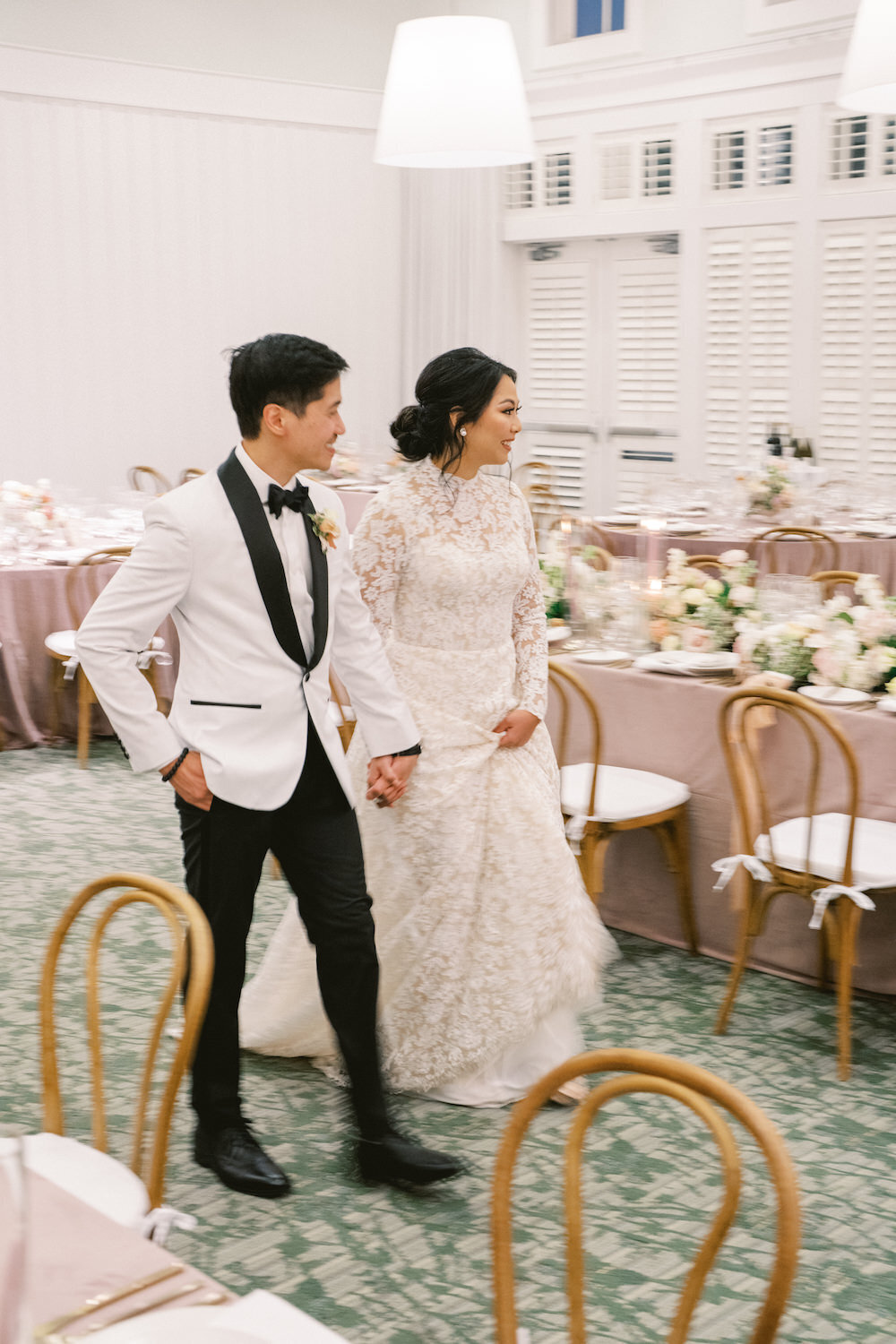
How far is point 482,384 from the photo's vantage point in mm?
2859

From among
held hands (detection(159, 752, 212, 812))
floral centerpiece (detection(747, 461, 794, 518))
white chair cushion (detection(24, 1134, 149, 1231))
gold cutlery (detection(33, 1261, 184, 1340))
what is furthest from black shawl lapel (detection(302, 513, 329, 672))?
floral centerpiece (detection(747, 461, 794, 518))

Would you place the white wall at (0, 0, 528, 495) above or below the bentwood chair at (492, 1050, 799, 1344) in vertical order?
above

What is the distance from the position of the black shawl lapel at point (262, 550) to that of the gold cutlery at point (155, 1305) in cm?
129

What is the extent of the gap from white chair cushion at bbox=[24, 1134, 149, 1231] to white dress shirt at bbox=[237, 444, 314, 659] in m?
0.92

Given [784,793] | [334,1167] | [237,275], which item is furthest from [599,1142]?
[237,275]

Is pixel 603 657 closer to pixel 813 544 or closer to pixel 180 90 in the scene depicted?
pixel 813 544

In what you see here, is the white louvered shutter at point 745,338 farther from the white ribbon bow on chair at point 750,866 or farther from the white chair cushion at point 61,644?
the white ribbon bow on chair at point 750,866

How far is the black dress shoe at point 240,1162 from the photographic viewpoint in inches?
105

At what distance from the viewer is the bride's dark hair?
2863 millimetres

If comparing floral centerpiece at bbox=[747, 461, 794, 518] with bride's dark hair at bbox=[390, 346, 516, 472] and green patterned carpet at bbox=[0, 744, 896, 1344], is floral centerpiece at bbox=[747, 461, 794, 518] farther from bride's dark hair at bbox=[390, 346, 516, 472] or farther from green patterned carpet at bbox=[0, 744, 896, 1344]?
bride's dark hair at bbox=[390, 346, 516, 472]

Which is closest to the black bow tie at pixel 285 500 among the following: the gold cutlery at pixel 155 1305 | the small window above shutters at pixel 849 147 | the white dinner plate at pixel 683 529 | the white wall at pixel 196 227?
the gold cutlery at pixel 155 1305

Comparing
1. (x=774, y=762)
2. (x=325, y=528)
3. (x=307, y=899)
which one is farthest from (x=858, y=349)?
(x=307, y=899)

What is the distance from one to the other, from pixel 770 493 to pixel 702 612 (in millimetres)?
2848

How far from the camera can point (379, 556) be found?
9.64ft
